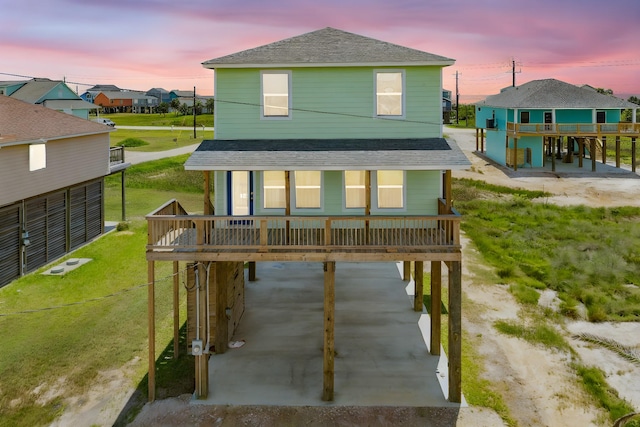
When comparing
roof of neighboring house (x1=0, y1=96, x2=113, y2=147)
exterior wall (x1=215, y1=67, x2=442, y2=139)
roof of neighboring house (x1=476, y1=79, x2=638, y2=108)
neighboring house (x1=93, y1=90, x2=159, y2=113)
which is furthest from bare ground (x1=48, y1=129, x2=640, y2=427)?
neighboring house (x1=93, y1=90, x2=159, y2=113)

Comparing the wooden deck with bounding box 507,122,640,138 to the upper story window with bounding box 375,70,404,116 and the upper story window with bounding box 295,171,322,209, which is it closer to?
the upper story window with bounding box 375,70,404,116

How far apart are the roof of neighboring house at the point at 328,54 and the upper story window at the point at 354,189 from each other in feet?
11.6

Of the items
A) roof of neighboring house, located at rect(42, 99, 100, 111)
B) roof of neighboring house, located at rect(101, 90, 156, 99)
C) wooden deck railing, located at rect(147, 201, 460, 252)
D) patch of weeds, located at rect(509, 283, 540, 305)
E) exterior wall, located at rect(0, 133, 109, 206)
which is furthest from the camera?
roof of neighboring house, located at rect(101, 90, 156, 99)

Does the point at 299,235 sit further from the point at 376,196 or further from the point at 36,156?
the point at 36,156

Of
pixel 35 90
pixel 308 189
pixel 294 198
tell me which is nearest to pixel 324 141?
pixel 308 189

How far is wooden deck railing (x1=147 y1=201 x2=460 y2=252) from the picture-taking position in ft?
38.9

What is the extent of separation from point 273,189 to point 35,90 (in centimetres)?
3889

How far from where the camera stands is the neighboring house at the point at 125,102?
141375mm

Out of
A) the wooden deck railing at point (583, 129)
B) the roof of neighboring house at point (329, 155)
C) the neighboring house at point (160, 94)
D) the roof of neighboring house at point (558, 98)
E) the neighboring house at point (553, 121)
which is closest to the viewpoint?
the roof of neighboring house at point (329, 155)

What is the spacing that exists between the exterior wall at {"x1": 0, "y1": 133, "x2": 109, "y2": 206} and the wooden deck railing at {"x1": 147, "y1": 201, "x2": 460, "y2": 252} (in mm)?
9622

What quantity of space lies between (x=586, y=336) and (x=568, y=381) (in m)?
3.23

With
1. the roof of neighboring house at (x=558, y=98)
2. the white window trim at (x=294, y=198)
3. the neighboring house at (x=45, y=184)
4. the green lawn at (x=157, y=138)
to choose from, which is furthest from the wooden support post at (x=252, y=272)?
the green lawn at (x=157, y=138)

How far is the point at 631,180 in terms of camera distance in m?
42.1

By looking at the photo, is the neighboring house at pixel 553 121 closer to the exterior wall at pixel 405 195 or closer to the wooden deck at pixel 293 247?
the exterior wall at pixel 405 195
